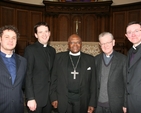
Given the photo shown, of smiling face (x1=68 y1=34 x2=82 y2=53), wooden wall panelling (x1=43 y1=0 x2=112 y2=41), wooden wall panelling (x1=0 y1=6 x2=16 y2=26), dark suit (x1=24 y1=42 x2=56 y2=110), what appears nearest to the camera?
dark suit (x1=24 y1=42 x2=56 y2=110)

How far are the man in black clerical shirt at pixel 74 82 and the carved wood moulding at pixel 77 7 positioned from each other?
565 centimetres

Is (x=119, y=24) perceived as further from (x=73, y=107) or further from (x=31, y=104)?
(x=31, y=104)

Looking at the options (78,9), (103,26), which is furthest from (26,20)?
(103,26)

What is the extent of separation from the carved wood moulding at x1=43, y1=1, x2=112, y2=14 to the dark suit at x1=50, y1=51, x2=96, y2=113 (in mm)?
5648

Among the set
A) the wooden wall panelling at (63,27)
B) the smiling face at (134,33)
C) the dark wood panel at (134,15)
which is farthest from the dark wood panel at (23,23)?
the smiling face at (134,33)

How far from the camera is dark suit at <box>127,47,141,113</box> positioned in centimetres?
233

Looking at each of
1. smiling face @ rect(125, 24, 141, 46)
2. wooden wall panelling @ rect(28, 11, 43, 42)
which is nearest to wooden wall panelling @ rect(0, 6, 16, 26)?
wooden wall panelling @ rect(28, 11, 43, 42)

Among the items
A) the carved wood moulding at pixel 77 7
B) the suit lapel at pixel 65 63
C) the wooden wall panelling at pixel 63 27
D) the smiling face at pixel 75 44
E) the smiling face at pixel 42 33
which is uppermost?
the carved wood moulding at pixel 77 7

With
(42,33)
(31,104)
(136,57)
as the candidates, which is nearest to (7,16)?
(42,33)

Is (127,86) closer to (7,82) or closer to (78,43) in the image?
(78,43)

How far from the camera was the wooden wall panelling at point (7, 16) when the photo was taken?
282 inches

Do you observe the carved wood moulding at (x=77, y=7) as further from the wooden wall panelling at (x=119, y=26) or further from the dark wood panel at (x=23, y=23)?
the dark wood panel at (x=23, y=23)

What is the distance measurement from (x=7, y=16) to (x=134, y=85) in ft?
20.7

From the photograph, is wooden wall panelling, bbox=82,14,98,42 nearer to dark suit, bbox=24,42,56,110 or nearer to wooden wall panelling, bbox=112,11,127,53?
wooden wall panelling, bbox=112,11,127,53
